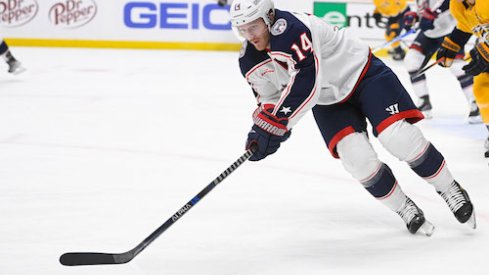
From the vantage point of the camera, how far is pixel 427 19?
16.4ft

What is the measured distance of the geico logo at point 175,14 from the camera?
31.3 feet

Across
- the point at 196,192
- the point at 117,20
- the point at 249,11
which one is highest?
the point at 249,11

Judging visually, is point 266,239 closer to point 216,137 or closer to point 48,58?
point 216,137

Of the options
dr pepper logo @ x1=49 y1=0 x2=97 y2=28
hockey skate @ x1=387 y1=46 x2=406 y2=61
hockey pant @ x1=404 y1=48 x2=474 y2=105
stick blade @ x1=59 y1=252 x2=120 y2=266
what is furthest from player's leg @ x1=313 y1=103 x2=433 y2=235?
dr pepper logo @ x1=49 y1=0 x2=97 y2=28

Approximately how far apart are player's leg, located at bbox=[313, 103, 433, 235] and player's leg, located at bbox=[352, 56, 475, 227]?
0.19ft

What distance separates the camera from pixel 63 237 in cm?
264

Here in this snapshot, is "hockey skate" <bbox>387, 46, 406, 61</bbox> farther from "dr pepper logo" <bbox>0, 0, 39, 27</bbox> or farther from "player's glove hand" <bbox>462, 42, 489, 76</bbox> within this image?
"player's glove hand" <bbox>462, 42, 489, 76</bbox>

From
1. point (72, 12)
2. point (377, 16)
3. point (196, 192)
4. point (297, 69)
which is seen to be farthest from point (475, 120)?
point (72, 12)

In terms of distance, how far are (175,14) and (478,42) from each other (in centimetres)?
649

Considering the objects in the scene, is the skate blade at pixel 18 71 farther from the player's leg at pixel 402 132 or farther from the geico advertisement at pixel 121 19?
the player's leg at pixel 402 132

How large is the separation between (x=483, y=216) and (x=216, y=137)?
2040 mm

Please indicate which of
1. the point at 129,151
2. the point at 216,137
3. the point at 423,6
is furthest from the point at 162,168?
the point at 423,6

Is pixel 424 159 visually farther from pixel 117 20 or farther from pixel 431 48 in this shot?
Result: pixel 117 20

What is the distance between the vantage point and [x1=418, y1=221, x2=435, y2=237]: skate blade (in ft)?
8.76
